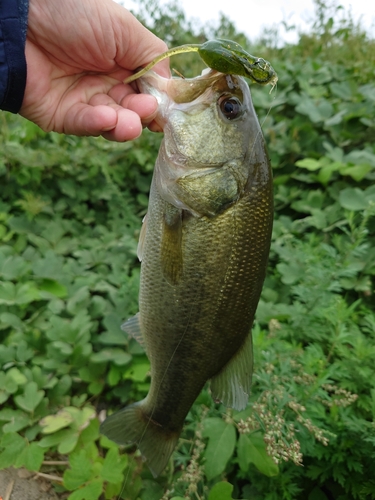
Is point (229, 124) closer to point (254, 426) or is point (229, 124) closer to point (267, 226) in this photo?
point (267, 226)

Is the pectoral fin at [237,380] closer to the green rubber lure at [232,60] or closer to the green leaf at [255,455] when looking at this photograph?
the green leaf at [255,455]

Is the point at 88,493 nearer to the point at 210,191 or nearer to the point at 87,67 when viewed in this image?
the point at 210,191

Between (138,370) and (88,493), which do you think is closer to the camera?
(88,493)

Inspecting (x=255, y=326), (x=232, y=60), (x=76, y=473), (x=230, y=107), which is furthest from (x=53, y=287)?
(x=232, y=60)

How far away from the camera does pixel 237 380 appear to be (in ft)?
5.04

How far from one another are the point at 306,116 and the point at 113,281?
7.72ft

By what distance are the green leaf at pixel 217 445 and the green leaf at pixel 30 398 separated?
80 cm

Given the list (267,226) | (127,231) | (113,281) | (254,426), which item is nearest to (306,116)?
(127,231)

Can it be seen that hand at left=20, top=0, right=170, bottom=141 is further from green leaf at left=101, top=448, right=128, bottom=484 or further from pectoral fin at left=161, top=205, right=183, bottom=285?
green leaf at left=101, top=448, right=128, bottom=484

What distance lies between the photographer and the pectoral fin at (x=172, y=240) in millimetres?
1407

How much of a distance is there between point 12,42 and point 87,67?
312 mm

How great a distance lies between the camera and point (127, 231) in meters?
3.02

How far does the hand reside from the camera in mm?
1559

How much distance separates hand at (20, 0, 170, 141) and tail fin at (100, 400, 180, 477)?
1.14 meters
